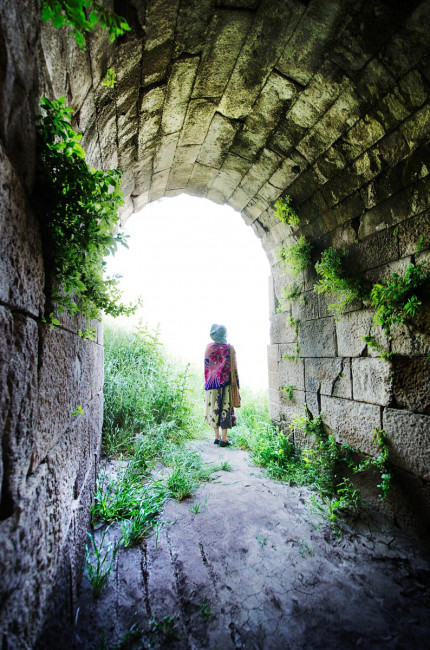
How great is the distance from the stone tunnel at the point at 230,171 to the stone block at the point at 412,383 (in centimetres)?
1

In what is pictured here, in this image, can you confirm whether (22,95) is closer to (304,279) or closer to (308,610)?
(308,610)

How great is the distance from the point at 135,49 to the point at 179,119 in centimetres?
83

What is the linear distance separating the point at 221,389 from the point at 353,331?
87.2 inches

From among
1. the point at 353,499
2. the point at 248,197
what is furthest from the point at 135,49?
the point at 353,499

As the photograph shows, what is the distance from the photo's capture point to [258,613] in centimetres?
156

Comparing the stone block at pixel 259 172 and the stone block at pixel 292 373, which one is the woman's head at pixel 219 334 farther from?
the stone block at pixel 259 172

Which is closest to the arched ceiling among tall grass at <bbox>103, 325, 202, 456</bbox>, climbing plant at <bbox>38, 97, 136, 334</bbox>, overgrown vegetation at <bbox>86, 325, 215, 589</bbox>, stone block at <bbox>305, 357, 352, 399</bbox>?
climbing plant at <bbox>38, 97, 136, 334</bbox>

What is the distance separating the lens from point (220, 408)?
431 cm

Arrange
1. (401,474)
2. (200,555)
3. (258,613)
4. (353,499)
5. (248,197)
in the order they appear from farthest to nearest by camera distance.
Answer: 1. (248,197)
2. (353,499)
3. (401,474)
4. (200,555)
5. (258,613)

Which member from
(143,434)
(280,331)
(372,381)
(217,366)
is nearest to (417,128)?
(372,381)

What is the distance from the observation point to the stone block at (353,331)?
8.33ft

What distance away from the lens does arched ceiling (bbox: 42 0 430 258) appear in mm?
1687

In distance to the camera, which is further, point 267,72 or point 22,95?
point 267,72

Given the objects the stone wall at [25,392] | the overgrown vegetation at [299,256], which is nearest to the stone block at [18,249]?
the stone wall at [25,392]
